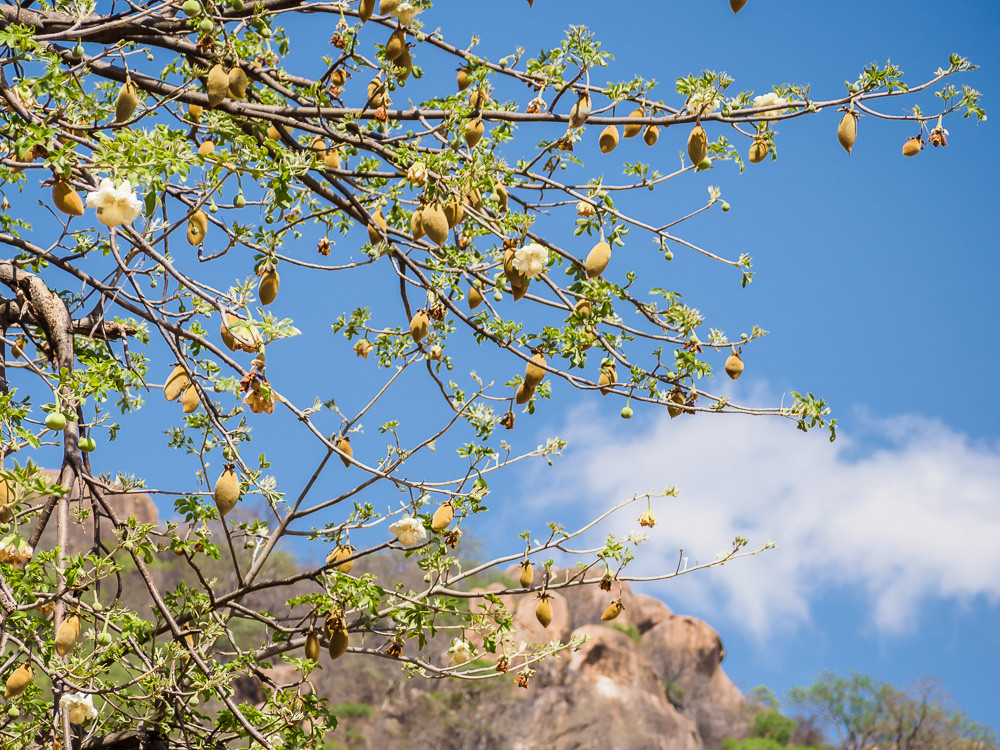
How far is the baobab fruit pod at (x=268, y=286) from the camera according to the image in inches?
111

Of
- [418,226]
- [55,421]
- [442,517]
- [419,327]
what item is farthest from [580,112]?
[55,421]

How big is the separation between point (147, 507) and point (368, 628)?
26714 mm

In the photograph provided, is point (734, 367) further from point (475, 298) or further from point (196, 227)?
point (196, 227)

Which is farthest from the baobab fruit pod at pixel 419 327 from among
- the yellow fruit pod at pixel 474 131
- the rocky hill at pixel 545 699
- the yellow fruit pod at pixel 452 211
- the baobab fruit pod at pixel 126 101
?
the rocky hill at pixel 545 699

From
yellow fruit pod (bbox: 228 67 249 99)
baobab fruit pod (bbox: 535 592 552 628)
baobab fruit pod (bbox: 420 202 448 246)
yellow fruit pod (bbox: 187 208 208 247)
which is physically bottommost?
baobab fruit pod (bbox: 535 592 552 628)

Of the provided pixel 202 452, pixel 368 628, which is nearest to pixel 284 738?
pixel 368 628

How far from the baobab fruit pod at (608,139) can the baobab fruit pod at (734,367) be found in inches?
33.4

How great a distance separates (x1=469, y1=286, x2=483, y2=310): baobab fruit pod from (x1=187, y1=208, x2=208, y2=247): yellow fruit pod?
0.91m

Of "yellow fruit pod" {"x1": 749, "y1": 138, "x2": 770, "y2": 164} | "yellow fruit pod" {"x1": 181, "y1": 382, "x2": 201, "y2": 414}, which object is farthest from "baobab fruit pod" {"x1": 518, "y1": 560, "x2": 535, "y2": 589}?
"yellow fruit pod" {"x1": 749, "y1": 138, "x2": 770, "y2": 164}

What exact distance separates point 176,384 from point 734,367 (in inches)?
73.6

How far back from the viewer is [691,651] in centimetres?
3375

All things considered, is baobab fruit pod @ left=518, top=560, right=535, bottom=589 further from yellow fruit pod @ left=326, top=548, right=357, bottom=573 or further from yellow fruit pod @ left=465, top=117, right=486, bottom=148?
yellow fruit pod @ left=465, top=117, right=486, bottom=148

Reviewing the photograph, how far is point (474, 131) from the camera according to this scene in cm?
305

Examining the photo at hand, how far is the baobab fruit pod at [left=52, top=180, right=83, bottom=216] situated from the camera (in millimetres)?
2566
